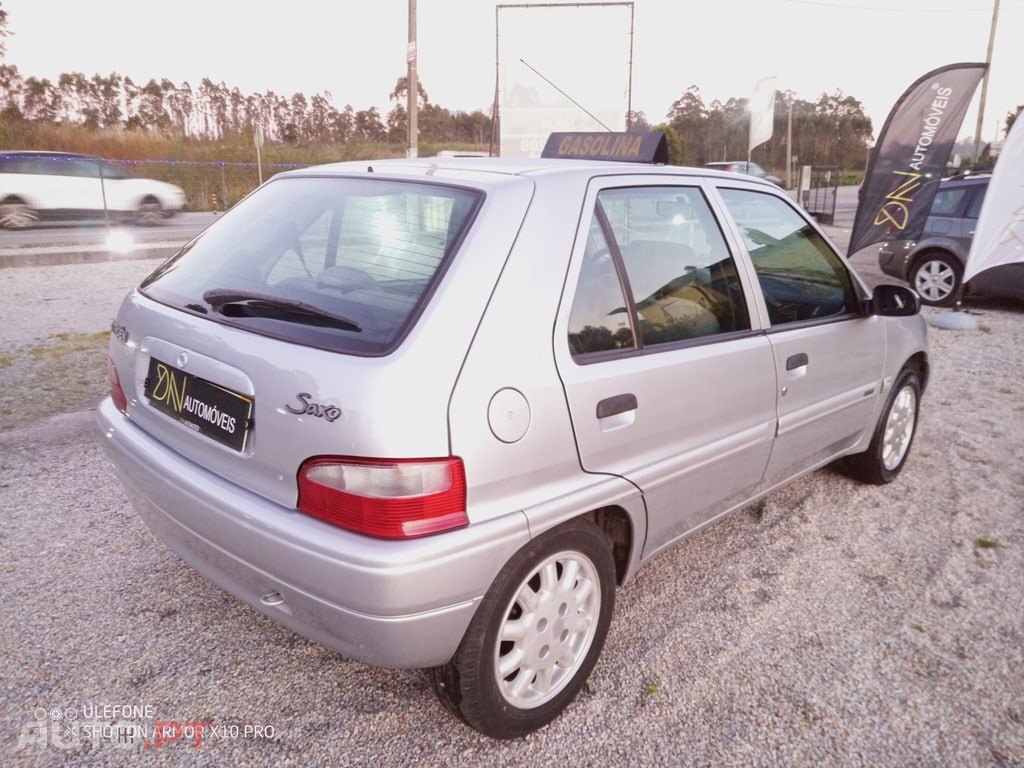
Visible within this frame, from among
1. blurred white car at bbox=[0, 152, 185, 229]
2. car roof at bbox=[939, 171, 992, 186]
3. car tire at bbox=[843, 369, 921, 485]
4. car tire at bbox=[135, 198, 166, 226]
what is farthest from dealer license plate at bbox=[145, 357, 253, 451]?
car tire at bbox=[135, 198, 166, 226]

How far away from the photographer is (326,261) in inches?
94.9

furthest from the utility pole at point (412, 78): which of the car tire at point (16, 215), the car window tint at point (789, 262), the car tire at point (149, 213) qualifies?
the car window tint at point (789, 262)

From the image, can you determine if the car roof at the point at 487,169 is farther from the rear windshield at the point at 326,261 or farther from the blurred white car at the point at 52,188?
the blurred white car at the point at 52,188

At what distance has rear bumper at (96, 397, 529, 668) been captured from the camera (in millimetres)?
1826

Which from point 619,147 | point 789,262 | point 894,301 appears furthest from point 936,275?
point 619,147

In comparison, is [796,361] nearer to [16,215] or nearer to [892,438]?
[892,438]

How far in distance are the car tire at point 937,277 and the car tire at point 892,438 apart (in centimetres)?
588

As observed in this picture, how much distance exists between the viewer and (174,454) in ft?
7.61

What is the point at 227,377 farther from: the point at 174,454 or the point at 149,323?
the point at 149,323

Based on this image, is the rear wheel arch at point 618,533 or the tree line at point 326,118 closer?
the rear wheel arch at point 618,533

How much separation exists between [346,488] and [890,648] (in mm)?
2135

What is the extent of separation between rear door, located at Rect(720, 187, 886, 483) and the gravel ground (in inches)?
20.2

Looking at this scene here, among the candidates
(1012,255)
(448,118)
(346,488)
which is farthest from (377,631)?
(448,118)

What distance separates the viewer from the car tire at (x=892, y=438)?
404 cm
